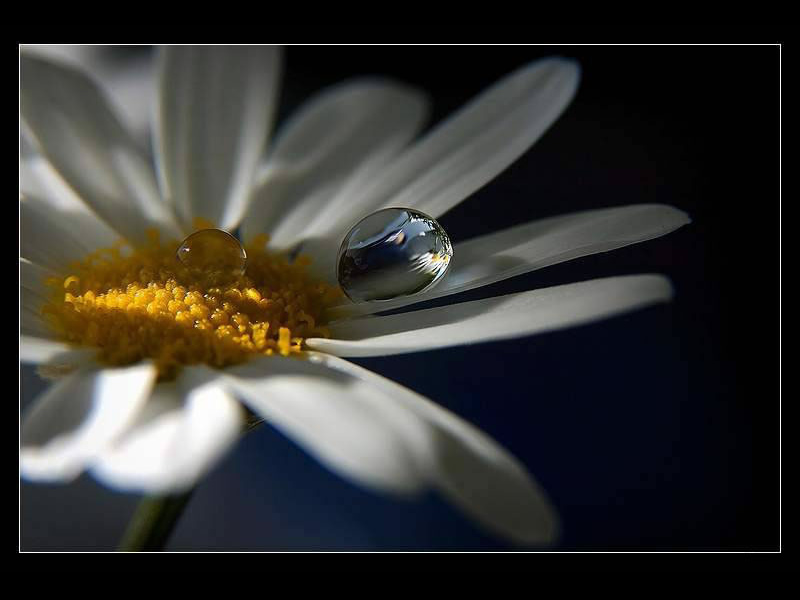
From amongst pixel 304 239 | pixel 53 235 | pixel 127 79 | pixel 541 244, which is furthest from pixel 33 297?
pixel 127 79

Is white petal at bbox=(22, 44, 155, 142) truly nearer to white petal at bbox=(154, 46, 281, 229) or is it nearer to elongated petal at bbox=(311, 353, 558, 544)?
white petal at bbox=(154, 46, 281, 229)

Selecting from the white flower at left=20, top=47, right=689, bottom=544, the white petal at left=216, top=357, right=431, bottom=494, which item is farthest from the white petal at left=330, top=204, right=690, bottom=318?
the white petal at left=216, top=357, right=431, bottom=494

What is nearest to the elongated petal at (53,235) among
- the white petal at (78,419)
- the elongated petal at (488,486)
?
the white petal at (78,419)

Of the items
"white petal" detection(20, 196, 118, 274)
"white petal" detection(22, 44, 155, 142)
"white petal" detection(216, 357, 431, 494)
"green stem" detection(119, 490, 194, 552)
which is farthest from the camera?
"white petal" detection(22, 44, 155, 142)

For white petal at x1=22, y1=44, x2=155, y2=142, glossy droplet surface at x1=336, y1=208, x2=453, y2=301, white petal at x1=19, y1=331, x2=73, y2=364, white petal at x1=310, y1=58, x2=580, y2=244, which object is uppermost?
white petal at x1=22, y1=44, x2=155, y2=142

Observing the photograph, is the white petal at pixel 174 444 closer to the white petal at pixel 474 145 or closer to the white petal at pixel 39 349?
the white petal at pixel 39 349

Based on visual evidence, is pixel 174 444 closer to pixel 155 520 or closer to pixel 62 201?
pixel 155 520
